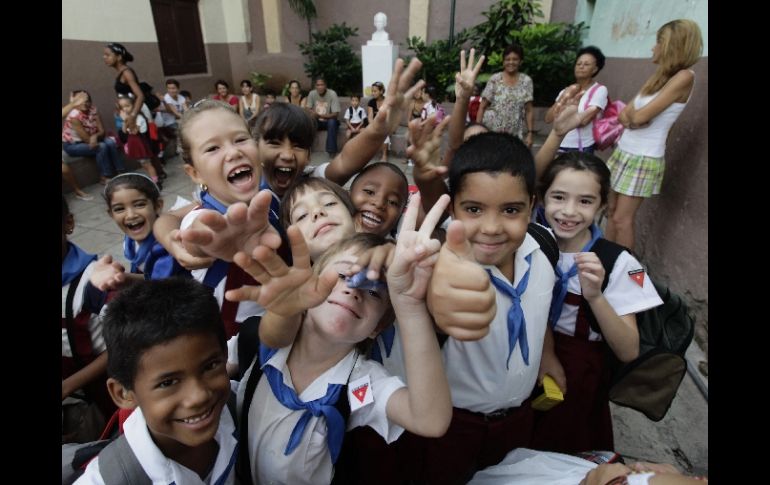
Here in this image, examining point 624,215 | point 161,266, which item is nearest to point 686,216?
point 624,215

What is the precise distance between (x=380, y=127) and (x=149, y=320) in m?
1.11

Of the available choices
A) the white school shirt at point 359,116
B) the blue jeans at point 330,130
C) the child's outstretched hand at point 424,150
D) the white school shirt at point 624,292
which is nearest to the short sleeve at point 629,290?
the white school shirt at point 624,292

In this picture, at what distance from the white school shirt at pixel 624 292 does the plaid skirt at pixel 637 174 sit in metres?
1.83

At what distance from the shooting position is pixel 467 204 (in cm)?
124

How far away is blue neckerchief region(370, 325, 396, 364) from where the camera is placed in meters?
1.22

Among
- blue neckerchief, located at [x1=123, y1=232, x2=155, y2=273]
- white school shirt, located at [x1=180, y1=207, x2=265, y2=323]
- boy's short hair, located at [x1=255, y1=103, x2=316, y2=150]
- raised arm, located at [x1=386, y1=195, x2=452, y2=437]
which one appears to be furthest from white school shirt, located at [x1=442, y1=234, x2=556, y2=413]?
blue neckerchief, located at [x1=123, y1=232, x2=155, y2=273]

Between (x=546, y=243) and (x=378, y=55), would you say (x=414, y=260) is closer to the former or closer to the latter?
(x=546, y=243)

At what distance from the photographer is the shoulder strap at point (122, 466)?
2.95 ft

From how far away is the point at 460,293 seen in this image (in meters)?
0.76

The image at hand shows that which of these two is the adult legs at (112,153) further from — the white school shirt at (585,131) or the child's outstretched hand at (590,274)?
the child's outstretched hand at (590,274)
